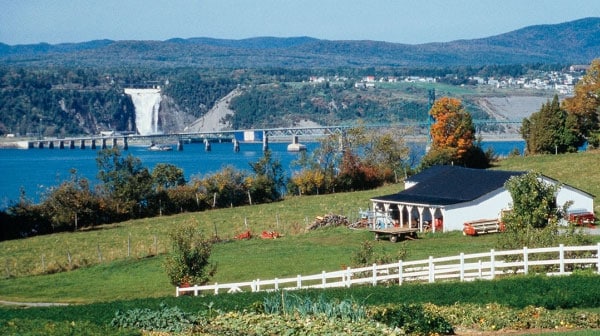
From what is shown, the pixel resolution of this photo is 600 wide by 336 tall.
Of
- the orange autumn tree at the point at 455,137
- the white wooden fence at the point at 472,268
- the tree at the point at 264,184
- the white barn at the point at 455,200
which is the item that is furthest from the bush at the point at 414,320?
the orange autumn tree at the point at 455,137

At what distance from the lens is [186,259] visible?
29.7 metres

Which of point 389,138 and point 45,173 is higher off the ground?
point 389,138

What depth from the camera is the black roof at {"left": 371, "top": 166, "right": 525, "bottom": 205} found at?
44250 mm

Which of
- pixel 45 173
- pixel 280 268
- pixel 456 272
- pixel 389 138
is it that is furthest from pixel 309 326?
pixel 45 173

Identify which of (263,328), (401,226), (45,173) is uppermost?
(263,328)

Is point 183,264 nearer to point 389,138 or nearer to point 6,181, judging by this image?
point 389,138

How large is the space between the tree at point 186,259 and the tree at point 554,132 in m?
49.9

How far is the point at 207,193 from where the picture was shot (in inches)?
2530

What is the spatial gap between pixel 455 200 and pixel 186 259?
56.4 feet

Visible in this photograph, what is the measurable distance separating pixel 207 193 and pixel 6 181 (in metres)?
67.0

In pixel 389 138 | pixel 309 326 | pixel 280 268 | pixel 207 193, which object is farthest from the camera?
pixel 389 138

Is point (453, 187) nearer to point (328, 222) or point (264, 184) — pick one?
point (328, 222)

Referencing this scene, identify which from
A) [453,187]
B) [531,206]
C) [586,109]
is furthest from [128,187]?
[586,109]

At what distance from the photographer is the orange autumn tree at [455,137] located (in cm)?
7381
